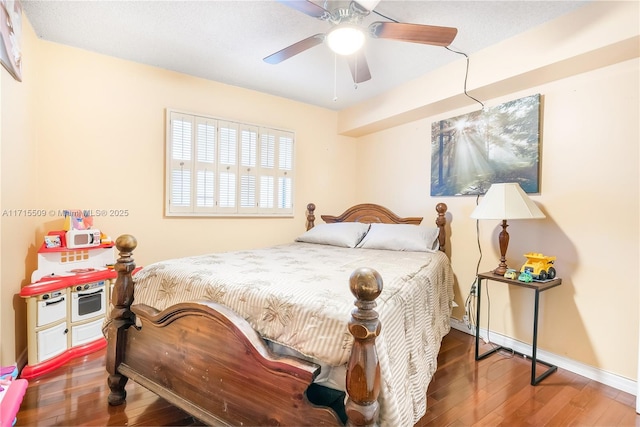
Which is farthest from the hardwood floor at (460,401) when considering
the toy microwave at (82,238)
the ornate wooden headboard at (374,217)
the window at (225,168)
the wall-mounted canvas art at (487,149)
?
the window at (225,168)

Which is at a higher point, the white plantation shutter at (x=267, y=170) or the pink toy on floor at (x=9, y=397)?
the white plantation shutter at (x=267, y=170)

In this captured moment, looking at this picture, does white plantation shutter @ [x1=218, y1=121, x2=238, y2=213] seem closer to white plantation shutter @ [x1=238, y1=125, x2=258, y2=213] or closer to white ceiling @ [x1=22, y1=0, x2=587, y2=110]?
white plantation shutter @ [x1=238, y1=125, x2=258, y2=213]

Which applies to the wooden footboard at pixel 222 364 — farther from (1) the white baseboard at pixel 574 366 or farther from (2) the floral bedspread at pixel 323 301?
(1) the white baseboard at pixel 574 366

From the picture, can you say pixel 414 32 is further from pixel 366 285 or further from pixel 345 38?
pixel 366 285

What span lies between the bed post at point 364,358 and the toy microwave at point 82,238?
2343 millimetres

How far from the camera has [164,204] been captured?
297 centimetres

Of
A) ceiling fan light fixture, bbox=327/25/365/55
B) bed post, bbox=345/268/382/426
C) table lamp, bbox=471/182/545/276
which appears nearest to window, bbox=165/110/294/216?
ceiling fan light fixture, bbox=327/25/365/55

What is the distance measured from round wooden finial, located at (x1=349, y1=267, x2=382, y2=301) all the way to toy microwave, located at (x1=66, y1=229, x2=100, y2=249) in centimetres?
A: 234

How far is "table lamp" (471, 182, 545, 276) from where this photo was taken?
7.12 ft

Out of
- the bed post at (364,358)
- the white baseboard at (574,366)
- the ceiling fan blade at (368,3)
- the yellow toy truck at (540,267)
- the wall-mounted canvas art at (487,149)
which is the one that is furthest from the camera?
the wall-mounted canvas art at (487,149)

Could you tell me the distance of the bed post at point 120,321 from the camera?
1765 mm

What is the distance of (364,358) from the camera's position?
3.31 feet

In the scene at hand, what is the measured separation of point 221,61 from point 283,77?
60 cm

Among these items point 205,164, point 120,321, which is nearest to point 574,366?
point 120,321
